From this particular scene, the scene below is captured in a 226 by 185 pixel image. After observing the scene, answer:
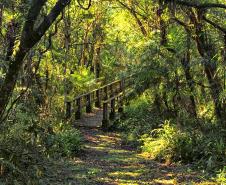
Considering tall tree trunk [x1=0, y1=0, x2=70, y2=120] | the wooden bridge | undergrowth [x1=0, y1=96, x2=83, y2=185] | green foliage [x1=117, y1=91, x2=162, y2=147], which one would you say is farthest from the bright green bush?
tall tree trunk [x1=0, y1=0, x2=70, y2=120]

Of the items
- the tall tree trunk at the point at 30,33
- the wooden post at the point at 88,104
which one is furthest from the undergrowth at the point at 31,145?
the wooden post at the point at 88,104

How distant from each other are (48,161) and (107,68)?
22.9 m

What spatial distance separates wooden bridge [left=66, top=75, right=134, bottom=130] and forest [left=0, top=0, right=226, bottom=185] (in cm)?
9

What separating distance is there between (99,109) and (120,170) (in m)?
12.9

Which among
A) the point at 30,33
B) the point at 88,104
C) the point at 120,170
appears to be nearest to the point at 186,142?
the point at 120,170

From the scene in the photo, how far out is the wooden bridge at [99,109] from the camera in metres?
17.6

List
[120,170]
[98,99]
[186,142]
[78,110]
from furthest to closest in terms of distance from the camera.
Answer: [98,99], [78,110], [186,142], [120,170]

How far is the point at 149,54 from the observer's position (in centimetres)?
1428

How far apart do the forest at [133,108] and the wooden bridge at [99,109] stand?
9cm

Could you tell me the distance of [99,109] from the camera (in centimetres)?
2342

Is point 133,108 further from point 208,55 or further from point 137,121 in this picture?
point 208,55

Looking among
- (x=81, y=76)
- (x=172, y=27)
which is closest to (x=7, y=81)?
(x=172, y=27)

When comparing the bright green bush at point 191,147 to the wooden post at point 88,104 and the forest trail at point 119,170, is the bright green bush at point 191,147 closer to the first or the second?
the forest trail at point 119,170

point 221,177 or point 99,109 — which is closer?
point 221,177
